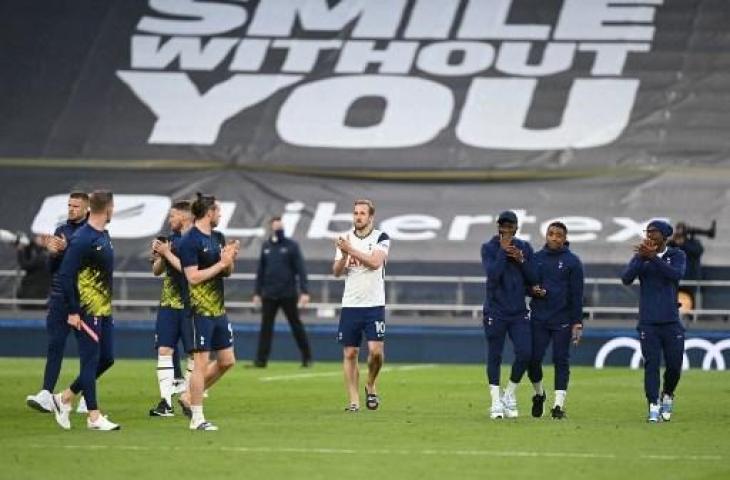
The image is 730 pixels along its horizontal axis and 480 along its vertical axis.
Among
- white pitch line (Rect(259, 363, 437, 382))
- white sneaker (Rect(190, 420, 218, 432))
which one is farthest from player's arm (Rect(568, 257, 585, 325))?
white pitch line (Rect(259, 363, 437, 382))

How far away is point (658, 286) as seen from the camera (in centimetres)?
1794

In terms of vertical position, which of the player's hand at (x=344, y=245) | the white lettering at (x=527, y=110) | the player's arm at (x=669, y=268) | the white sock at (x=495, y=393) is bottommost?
the white sock at (x=495, y=393)

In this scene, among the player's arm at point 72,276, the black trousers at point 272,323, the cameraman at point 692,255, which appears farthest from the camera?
the cameraman at point 692,255

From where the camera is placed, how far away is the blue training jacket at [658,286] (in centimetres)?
1788

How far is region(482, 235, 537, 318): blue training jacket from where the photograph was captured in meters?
18.1

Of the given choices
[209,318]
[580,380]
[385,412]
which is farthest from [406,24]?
[209,318]

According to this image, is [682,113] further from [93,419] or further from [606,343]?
[93,419]

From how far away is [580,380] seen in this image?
84.7ft

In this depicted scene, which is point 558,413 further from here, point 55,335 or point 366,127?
point 366,127

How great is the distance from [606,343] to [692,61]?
28.3 ft

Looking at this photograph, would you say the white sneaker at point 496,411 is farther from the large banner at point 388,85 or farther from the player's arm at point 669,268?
the large banner at point 388,85

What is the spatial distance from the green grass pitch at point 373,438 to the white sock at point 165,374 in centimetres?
30

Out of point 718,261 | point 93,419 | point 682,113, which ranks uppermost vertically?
point 682,113

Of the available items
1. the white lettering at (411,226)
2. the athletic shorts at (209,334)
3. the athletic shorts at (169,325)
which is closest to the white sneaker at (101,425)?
the athletic shorts at (209,334)
